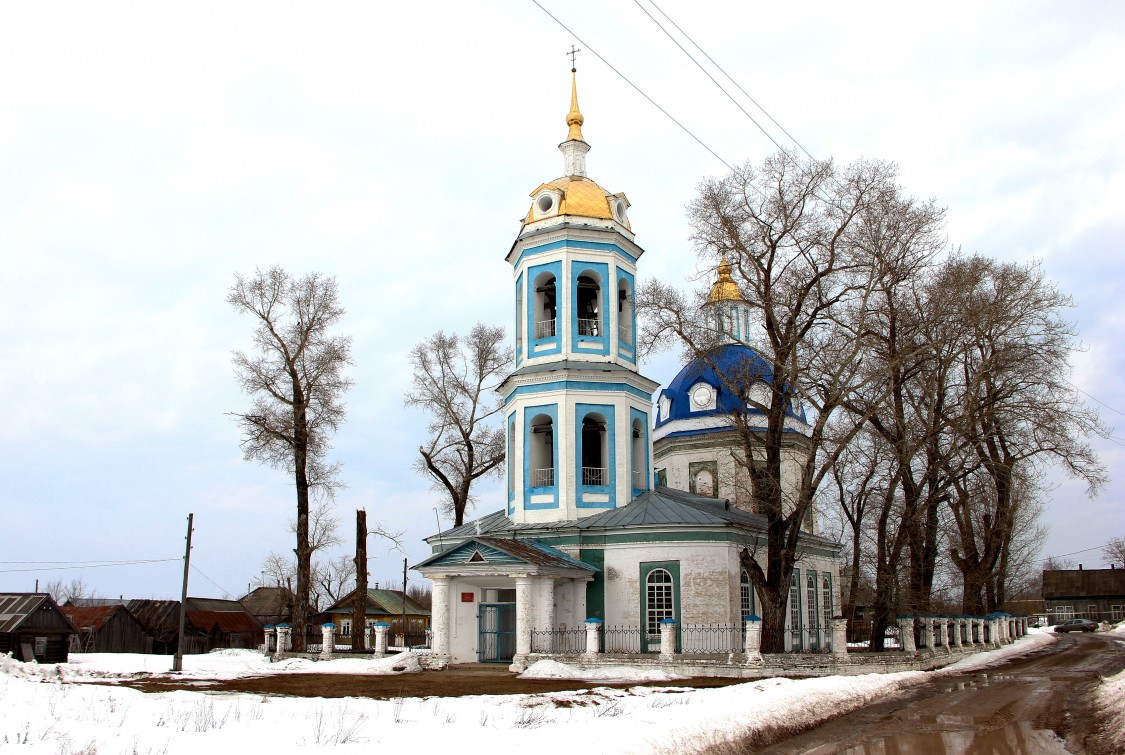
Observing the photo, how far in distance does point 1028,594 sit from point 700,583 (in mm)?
79691

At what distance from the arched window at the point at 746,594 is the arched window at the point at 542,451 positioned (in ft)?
Answer: 19.0

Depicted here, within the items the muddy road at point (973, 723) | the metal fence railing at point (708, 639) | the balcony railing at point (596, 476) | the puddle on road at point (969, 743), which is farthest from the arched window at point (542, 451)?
the puddle on road at point (969, 743)

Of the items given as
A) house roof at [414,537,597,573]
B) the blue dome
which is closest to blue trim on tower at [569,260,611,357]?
the blue dome

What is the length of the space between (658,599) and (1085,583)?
71.1 m

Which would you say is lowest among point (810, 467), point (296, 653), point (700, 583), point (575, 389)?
point (296, 653)

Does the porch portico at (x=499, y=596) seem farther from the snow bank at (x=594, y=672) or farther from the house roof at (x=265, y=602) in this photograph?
the house roof at (x=265, y=602)

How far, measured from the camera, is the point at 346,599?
59000mm

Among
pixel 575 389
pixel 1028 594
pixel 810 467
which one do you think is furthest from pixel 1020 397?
pixel 1028 594

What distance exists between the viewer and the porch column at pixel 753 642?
2112 cm

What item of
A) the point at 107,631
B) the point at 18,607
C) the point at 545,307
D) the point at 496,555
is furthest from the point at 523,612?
the point at 107,631

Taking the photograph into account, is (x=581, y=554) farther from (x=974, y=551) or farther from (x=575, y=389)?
(x=974, y=551)

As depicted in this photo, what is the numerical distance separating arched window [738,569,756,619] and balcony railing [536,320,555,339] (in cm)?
870

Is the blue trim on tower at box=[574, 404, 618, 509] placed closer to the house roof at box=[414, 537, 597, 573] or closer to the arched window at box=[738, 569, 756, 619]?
the house roof at box=[414, 537, 597, 573]

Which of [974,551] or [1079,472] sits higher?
[1079,472]
